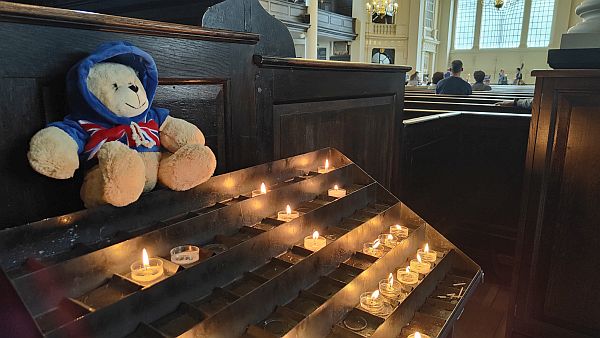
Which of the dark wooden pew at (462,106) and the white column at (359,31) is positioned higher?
the white column at (359,31)

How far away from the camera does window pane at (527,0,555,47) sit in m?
17.3

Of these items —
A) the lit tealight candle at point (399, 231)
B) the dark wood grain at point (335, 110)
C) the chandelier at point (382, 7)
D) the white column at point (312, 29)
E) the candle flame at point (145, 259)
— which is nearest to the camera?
the candle flame at point (145, 259)

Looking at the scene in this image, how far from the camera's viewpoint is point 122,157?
2.79 ft

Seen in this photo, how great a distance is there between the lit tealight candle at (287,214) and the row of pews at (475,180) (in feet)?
5.67

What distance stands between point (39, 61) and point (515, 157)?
113 inches

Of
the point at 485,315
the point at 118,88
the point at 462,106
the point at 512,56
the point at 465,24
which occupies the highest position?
the point at 465,24

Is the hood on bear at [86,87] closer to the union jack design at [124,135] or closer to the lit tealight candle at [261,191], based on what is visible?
the union jack design at [124,135]

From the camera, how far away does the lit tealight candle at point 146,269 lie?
753 millimetres

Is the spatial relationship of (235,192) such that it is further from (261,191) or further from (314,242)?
(314,242)

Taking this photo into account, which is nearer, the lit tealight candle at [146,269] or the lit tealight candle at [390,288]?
the lit tealight candle at [146,269]

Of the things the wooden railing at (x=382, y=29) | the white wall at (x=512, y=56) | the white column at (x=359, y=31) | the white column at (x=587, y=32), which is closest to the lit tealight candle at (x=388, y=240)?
the white column at (x=587, y=32)

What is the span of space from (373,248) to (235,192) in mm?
392

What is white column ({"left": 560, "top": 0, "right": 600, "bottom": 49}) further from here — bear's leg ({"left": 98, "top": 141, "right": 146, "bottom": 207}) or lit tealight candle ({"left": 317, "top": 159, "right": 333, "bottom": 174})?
bear's leg ({"left": 98, "top": 141, "right": 146, "bottom": 207})

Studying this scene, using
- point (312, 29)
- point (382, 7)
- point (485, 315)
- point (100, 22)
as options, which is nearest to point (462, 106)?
point (485, 315)
